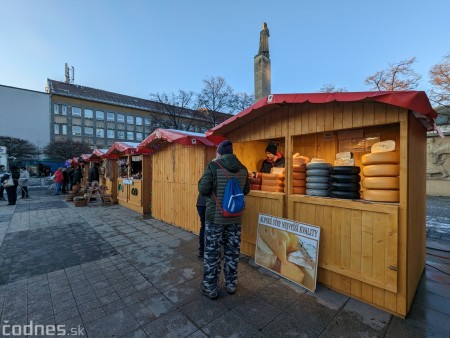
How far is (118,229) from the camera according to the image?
6.21m

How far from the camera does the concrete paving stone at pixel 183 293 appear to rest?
281 centimetres

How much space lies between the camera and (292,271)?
3.25 m

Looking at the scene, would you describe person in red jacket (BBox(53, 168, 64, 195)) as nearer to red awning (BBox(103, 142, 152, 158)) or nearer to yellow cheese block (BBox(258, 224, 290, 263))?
red awning (BBox(103, 142, 152, 158))

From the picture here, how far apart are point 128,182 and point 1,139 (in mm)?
28190

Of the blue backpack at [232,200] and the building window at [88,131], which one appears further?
the building window at [88,131]

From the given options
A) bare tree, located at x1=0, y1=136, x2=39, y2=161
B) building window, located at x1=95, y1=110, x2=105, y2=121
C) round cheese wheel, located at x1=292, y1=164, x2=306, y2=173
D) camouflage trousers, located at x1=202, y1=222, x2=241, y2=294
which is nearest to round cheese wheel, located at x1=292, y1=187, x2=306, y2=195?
round cheese wheel, located at x1=292, y1=164, x2=306, y2=173

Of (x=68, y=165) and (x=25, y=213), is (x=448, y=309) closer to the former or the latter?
(x=25, y=213)

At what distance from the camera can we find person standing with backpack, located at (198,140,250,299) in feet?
9.16

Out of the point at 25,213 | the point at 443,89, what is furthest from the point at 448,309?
the point at 443,89

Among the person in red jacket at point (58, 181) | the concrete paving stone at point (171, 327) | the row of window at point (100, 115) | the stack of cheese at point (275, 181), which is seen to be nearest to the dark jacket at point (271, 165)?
the stack of cheese at point (275, 181)

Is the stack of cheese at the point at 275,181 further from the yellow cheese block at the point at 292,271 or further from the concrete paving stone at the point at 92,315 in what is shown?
the concrete paving stone at the point at 92,315

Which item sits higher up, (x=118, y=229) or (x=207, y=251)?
(x=207, y=251)

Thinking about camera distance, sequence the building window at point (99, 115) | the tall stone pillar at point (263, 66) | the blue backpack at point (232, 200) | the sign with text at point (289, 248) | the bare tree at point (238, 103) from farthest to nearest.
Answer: the building window at point (99, 115) → the bare tree at point (238, 103) → the tall stone pillar at point (263, 66) → the sign with text at point (289, 248) → the blue backpack at point (232, 200)

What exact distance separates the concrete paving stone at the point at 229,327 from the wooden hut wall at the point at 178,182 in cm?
320
